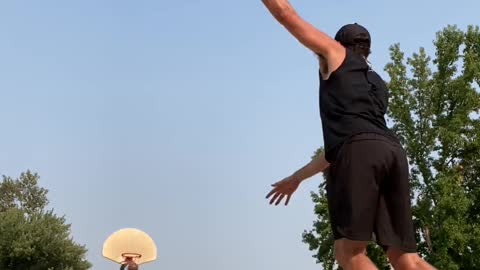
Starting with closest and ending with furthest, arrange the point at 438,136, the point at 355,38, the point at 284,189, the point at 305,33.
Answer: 1. the point at 305,33
2. the point at 355,38
3. the point at 284,189
4. the point at 438,136

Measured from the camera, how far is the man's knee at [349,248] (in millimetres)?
3928

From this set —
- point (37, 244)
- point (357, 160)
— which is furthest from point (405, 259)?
point (37, 244)

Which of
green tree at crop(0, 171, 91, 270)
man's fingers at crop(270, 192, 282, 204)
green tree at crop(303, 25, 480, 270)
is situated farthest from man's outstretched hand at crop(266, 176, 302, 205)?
green tree at crop(0, 171, 91, 270)

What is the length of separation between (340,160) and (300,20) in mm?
894

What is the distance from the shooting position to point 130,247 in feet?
34.9

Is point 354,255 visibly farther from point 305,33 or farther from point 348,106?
point 305,33

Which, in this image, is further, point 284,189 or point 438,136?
point 438,136

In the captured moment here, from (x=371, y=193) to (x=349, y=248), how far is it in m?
0.36

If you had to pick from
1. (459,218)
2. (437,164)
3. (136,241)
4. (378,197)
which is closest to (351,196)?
(378,197)

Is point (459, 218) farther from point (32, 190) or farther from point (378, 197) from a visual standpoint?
point (32, 190)

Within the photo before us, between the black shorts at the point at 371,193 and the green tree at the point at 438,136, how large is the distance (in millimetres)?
28734

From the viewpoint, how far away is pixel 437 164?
34375 millimetres

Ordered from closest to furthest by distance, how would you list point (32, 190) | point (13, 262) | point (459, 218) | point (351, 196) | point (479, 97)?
1. point (351, 196)
2. point (459, 218)
3. point (479, 97)
4. point (13, 262)
5. point (32, 190)

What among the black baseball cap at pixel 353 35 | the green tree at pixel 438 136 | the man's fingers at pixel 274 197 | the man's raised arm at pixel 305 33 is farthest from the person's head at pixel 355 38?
Result: the green tree at pixel 438 136
